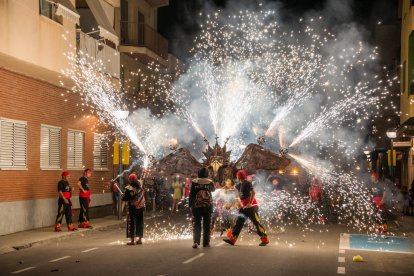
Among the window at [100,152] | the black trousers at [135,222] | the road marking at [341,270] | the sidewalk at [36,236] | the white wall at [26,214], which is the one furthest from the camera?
the window at [100,152]

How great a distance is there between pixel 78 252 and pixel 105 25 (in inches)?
394

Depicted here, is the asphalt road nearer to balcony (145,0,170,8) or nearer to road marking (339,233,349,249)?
road marking (339,233,349,249)

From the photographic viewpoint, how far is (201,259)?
1274 cm

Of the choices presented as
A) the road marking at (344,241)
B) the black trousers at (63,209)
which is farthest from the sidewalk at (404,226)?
the black trousers at (63,209)

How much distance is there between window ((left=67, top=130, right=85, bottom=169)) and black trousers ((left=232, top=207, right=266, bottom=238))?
9640 millimetres

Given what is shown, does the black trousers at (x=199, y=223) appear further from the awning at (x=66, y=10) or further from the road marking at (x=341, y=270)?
the awning at (x=66, y=10)

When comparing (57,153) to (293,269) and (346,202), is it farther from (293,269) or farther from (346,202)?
(346,202)

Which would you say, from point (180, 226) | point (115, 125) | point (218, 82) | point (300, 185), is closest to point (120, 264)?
point (180, 226)

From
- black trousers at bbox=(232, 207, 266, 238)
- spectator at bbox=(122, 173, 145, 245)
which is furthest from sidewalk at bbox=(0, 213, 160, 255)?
black trousers at bbox=(232, 207, 266, 238)

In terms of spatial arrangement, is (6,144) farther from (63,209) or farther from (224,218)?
(224,218)

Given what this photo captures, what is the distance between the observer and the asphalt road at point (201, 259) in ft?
37.7

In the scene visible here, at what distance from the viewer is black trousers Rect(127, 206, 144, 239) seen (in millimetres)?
15641

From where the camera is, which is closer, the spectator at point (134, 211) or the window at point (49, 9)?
the spectator at point (134, 211)

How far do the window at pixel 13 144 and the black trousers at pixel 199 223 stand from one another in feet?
21.0
